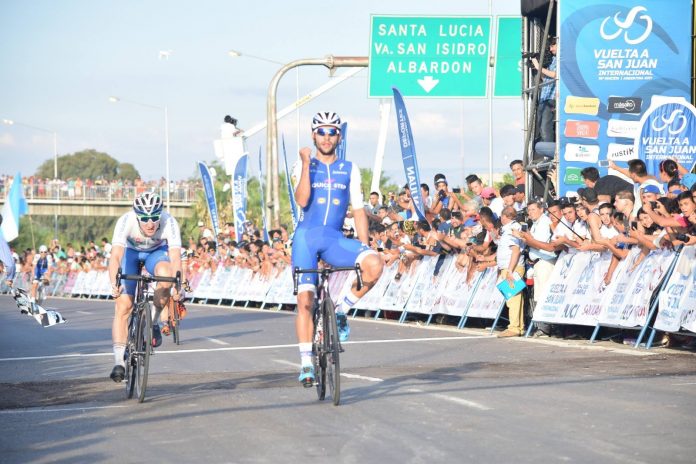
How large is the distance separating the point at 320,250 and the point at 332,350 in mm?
965

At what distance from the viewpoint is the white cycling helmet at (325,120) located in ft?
35.0

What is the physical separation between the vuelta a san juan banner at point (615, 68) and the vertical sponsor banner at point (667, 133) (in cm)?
183

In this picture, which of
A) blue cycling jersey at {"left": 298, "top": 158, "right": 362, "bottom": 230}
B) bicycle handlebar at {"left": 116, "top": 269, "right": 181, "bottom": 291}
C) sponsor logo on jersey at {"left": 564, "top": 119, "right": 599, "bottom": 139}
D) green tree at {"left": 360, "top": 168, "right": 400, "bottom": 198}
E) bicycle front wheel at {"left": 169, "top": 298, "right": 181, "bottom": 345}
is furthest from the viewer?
green tree at {"left": 360, "top": 168, "right": 400, "bottom": 198}

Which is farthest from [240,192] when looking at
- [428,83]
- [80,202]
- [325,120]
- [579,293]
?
[80,202]

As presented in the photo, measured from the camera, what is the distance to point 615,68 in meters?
23.5

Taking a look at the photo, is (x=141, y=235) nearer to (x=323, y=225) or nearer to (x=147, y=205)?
(x=147, y=205)

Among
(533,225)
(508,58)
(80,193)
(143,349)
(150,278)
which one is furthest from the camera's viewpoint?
(80,193)

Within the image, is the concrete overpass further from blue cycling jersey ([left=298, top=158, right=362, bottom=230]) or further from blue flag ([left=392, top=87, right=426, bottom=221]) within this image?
blue cycling jersey ([left=298, top=158, right=362, bottom=230])

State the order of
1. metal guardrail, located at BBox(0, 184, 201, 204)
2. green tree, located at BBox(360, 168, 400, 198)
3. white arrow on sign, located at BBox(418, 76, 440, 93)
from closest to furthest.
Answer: white arrow on sign, located at BBox(418, 76, 440, 93) → metal guardrail, located at BBox(0, 184, 201, 204) → green tree, located at BBox(360, 168, 400, 198)

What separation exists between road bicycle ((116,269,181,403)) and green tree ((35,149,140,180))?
16101 centimetres

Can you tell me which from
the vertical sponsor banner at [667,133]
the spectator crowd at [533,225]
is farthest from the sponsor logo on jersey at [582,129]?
the vertical sponsor banner at [667,133]

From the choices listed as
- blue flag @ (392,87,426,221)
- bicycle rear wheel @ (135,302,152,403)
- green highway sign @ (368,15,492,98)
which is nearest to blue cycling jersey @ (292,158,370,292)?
bicycle rear wheel @ (135,302,152,403)

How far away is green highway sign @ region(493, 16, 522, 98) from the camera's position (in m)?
27.2

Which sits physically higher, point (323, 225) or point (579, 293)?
point (323, 225)
